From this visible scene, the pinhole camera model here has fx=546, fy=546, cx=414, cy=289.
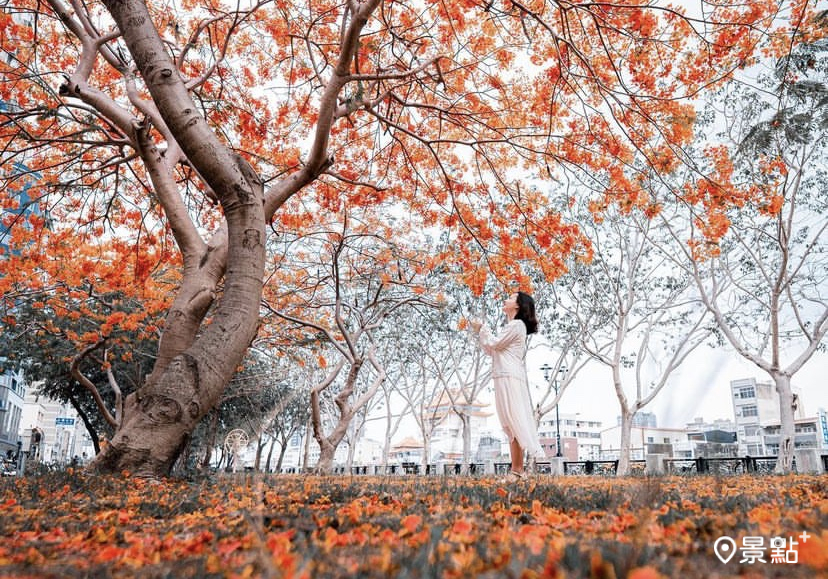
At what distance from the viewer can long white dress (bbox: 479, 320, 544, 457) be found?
19.6 ft

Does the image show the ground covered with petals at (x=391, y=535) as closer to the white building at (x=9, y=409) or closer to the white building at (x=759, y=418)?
the white building at (x=9, y=409)

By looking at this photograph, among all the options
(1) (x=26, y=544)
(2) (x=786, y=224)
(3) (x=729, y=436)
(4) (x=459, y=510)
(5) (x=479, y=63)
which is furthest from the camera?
(3) (x=729, y=436)

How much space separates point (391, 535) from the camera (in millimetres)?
1825

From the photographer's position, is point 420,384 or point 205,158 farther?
point 420,384

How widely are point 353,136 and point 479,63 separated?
106 inches

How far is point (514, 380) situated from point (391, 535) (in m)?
4.53

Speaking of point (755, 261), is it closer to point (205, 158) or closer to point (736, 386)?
point (205, 158)

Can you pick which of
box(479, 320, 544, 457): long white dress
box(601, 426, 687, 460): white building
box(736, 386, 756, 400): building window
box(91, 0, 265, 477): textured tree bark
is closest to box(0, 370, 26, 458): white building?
box(601, 426, 687, 460): white building

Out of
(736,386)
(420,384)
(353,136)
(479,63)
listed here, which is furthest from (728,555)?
(736,386)

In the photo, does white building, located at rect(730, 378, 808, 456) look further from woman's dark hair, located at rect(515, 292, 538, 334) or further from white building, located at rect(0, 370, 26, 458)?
white building, located at rect(0, 370, 26, 458)

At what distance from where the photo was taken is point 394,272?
13773mm

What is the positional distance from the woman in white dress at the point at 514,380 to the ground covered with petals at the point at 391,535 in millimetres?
2811

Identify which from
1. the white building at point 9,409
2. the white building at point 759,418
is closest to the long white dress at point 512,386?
the white building at point 9,409

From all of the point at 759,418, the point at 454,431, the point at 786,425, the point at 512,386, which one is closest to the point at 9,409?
the point at 512,386
